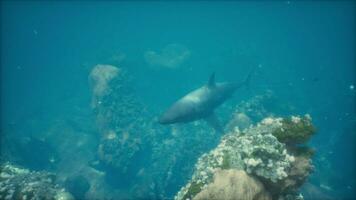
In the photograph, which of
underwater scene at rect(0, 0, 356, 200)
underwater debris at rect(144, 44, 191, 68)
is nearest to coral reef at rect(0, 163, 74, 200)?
underwater scene at rect(0, 0, 356, 200)

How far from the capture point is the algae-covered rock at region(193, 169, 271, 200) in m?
5.40

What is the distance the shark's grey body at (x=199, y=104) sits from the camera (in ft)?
40.1

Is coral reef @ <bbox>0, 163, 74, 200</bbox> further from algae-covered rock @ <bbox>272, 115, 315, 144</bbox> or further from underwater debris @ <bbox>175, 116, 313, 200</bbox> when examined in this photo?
algae-covered rock @ <bbox>272, 115, 315, 144</bbox>

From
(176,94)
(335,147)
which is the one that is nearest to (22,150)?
(176,94)

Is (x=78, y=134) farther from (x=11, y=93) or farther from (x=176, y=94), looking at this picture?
(x=11, y=93)

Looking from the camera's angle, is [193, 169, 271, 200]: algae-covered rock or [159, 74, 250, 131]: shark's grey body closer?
[193, 169, 271, 200]: algae-covered rock

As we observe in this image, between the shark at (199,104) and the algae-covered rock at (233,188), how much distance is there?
629cm

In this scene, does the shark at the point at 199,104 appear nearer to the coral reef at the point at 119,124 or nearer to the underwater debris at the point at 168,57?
the coral reef at the point at 119,124

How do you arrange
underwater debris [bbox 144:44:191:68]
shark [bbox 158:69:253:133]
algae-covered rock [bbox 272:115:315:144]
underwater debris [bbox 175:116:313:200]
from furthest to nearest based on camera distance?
underwater debris [bbox 144:44:191:68] < shark [bbox 158:69:253:133] < algae-covered rock [bbox 272:115:315:144] < underwater debris [bbox 175:116:313:200]

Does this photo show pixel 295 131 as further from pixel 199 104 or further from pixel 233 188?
pixel 199 104

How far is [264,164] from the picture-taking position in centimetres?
609

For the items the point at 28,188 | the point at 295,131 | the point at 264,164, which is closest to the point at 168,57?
the point at 28,188

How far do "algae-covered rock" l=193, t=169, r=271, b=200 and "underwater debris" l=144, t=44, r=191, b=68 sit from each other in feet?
93.9

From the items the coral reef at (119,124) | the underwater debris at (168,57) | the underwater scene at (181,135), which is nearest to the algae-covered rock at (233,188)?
the underwater scene at (181,135)
